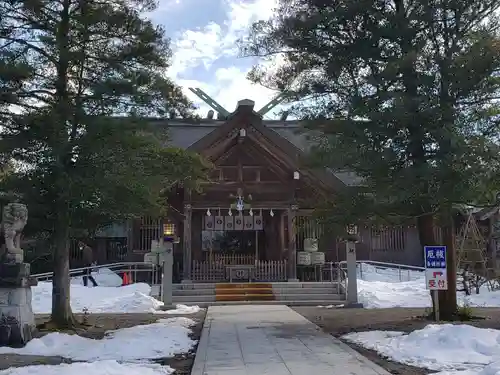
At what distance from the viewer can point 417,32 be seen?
10680 millimetres

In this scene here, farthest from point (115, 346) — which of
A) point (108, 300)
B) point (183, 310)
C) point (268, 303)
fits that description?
point (268, 303)

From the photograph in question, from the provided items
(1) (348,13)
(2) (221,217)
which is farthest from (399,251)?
(1) (348,13)

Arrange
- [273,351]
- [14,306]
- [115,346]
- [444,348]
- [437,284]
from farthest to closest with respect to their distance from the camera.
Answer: [437,284] < [14,306] < [115,346] < [273,351] < [444,348]

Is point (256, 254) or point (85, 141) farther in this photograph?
point (256, 254)

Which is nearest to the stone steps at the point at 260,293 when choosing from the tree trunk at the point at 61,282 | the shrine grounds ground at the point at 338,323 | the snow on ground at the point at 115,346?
the shrine grounds ground at the point at 338,323

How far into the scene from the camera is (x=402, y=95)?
32.1 ft

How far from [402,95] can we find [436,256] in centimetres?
331

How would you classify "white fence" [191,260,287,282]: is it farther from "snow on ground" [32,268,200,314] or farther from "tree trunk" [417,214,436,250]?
"tree trunk" [417,214,436,250]

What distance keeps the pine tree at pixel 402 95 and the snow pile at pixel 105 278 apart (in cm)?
1175

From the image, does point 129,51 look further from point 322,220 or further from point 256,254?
point 256,254

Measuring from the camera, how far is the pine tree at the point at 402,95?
Result: 31.3 ft

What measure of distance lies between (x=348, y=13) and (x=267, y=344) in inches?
251

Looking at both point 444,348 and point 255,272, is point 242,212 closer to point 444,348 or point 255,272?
point 255,272

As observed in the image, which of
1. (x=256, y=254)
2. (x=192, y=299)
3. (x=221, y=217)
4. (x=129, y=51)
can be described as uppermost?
(x=129, y=51)
